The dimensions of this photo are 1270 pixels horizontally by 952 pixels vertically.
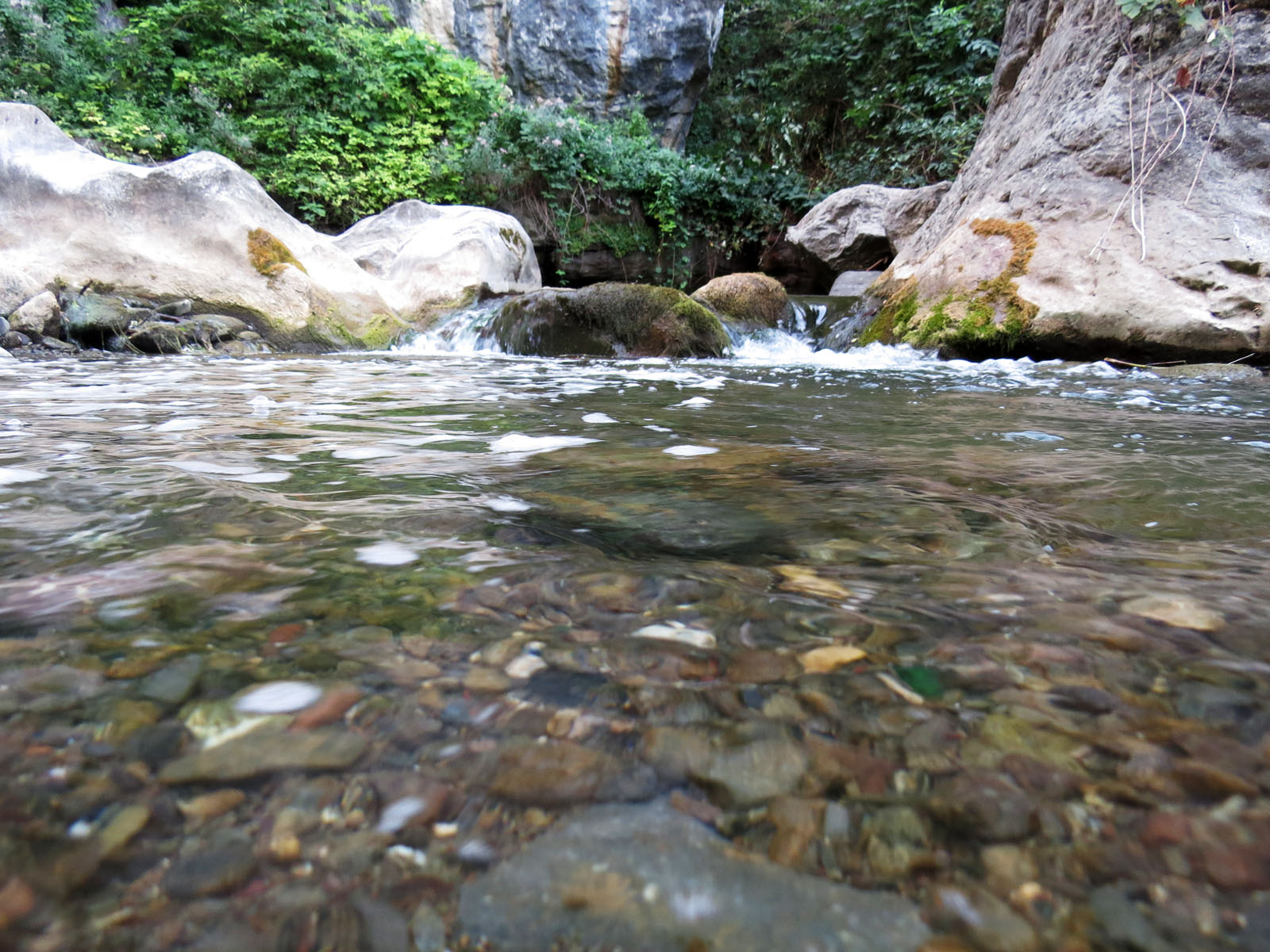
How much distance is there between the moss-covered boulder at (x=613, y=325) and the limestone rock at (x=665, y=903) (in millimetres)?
6635

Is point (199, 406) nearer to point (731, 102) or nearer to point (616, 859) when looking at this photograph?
point (616, 859)

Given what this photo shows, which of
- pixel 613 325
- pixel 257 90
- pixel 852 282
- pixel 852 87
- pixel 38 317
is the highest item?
pixel 852 87

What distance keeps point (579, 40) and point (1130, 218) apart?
12.9 metres

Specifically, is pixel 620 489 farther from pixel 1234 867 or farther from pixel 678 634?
pixel 1234 867

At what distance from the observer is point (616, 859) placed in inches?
22.6

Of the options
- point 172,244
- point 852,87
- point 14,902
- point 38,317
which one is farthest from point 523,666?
point 852,87

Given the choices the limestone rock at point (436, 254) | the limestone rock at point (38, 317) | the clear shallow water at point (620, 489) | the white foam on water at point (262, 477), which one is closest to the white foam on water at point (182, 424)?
the clear shallow water at point (620, 489)

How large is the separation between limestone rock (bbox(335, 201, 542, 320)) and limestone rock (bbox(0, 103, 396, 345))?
1160 mm

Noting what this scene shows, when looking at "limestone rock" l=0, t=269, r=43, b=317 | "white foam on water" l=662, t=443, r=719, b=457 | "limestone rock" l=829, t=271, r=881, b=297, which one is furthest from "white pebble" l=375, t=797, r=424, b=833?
"limestone rock" l=829, t=271, r=881, b=297

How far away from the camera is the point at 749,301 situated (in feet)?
27.9

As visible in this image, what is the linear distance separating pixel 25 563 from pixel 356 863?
3.01 ft

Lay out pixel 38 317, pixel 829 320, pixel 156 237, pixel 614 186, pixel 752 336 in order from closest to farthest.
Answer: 1. pixel 38 317
2. pixel 156 237
3. pixel 752 336
4. pixel 829 320
5. pixel 614 186

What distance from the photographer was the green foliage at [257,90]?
11.0 meters

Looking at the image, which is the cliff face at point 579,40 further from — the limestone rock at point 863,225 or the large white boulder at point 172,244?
the large white boulder at point 172,244
